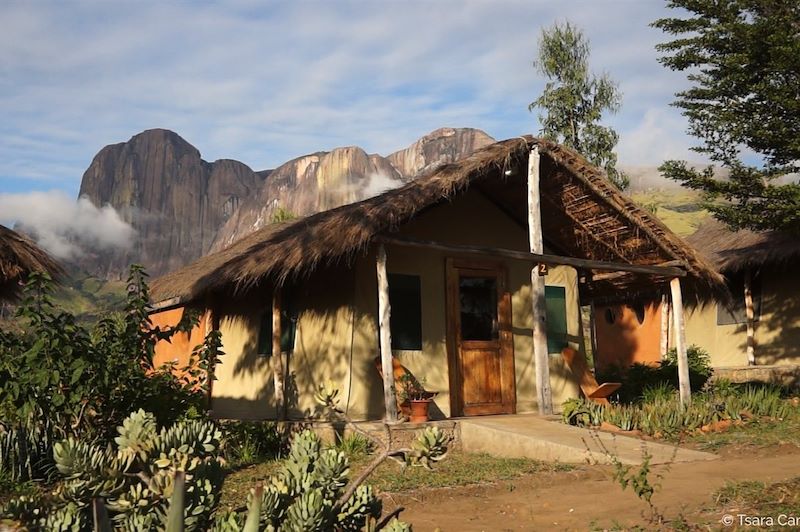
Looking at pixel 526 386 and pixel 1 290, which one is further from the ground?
pixel 1 290

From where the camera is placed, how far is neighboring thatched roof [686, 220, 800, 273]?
14242 mm

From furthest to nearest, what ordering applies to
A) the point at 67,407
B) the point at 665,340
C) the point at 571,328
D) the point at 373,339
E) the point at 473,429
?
the point at 665,340
the point at 571,328
the point at 373,339
the point at 473,429
the point at 67,407

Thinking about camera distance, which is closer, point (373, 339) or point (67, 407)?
point (67, 407)

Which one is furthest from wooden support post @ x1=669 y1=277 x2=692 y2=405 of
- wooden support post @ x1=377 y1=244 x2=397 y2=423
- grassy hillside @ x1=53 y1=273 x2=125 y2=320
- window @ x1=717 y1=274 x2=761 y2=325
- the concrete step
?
grassy hillside @ x1=53 y1=273 x2=125 y2=320

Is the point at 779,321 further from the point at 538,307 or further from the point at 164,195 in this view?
the point at 164,195

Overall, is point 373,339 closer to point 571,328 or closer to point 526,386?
point 526,386

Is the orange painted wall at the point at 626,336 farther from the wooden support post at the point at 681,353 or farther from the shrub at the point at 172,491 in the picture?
the shrub at the point at 172,491

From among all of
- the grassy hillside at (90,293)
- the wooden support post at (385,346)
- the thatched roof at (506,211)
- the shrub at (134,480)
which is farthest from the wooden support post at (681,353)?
the grassy hillside at (90,293)

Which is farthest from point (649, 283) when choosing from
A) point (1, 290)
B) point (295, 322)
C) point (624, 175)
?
point (624, 175)

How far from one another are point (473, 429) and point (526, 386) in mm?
2492

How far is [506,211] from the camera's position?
11.3 metres

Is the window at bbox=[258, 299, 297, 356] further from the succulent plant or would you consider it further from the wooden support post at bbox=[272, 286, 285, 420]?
the succulent plant

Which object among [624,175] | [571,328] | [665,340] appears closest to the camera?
[571,328]

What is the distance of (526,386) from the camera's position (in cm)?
1077
